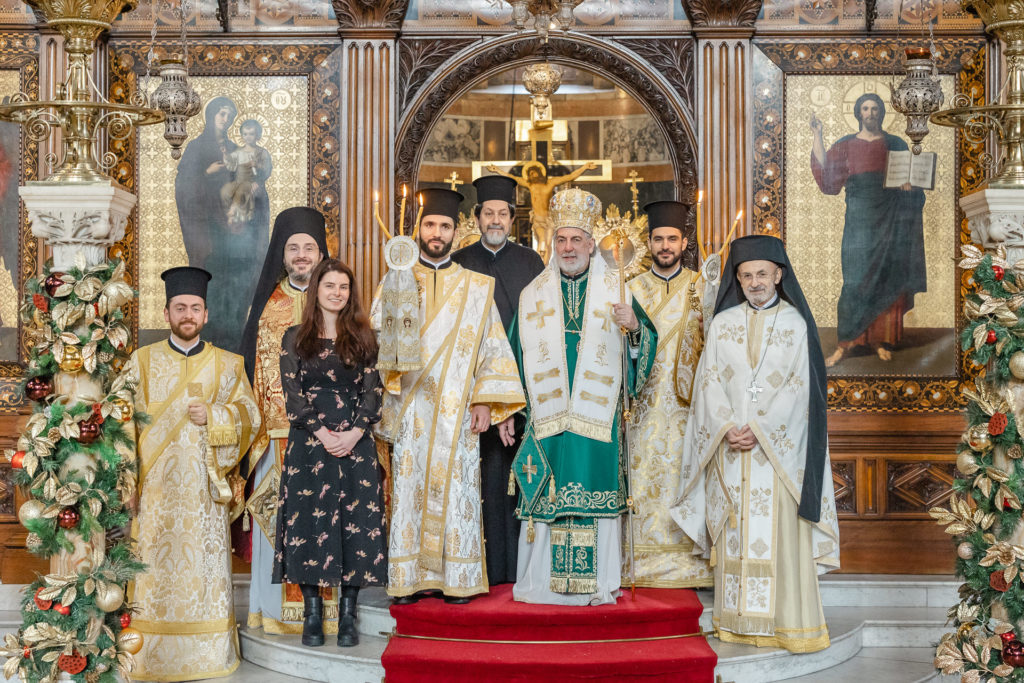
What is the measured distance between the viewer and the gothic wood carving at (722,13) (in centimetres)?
816

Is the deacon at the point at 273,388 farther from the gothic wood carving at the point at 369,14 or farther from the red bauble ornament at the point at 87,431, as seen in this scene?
the gothic wood carving at the point at 369,14

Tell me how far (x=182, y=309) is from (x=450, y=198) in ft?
4.98

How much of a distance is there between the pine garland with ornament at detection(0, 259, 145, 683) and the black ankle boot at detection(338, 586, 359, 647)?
Answer: 1.08m

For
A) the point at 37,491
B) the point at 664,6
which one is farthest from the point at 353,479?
the point at 664,6

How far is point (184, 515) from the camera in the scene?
5988 millimetres

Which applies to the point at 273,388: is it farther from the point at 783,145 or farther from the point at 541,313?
the point at 783,145

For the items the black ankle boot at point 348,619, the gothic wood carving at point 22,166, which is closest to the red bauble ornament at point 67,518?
the black ankle boot at point 348,619

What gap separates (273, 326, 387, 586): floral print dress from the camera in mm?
5812

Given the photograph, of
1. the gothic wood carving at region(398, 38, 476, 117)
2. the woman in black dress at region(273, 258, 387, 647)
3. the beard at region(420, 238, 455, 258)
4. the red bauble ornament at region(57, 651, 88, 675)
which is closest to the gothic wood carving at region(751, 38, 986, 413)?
the gothic wood carving at region(398, 38, 476, 117)

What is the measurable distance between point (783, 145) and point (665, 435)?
266 cm

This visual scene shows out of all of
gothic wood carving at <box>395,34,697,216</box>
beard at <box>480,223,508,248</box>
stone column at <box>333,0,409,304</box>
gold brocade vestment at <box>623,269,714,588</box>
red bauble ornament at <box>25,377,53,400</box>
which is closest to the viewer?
red bauble ornament at <box>25,377,53,400</box>

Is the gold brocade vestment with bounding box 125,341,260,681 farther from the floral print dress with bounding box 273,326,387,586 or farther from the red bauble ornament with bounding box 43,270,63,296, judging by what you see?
the red bauble ornament with bounding box 43,270,63,296

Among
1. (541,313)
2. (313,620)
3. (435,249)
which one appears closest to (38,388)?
(313,620)

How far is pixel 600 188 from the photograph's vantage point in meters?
9.78
